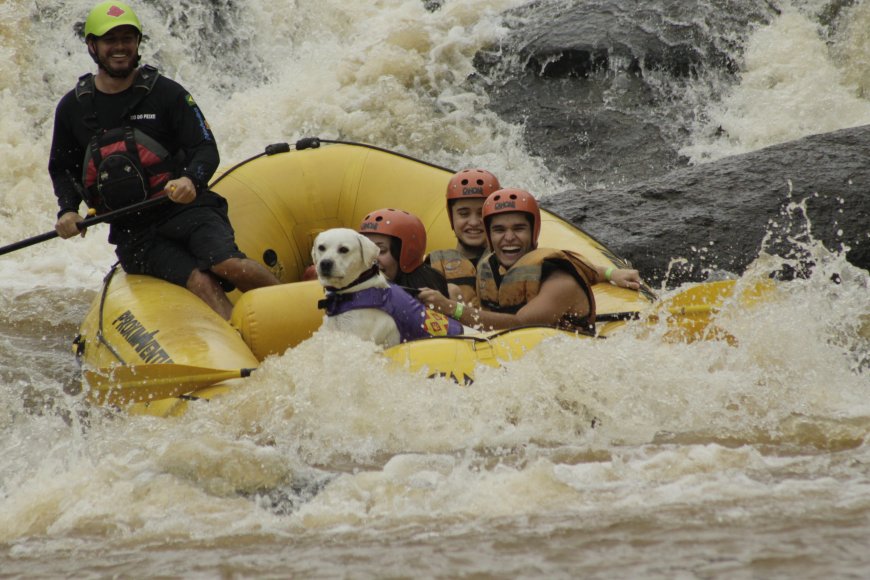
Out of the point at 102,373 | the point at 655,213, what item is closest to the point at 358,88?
the point at 655,213

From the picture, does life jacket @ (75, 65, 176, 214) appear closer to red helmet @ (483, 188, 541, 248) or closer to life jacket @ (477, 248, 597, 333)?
red helmet @ (483, 188, 541, 248)

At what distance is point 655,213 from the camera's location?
27.1ft

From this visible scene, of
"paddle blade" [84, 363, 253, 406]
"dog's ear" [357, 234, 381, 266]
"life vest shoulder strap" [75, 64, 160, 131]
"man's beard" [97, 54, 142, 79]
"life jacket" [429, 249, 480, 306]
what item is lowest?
"paddle blade" [84, 363, 253, 406]

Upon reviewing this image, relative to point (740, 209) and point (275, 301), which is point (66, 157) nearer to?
point (275, 301)

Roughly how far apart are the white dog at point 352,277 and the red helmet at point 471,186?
3.61 ft

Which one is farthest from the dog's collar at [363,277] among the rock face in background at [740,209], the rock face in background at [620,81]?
the rock face in background at [620,81]

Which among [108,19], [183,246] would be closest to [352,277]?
[183,246]

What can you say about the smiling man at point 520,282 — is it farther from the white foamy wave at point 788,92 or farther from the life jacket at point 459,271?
the white foamy wave at point 788,92

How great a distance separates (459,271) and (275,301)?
0.98 meters

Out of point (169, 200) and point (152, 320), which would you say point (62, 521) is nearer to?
point (152, 320)

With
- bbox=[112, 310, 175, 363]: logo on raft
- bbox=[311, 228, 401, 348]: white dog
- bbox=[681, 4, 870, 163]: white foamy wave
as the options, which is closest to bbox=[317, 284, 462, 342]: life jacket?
bbox=[311, 228, 401, 348]: white dog

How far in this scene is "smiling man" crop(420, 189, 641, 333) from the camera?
5059 mm

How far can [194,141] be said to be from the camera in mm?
5848

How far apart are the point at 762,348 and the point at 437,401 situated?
151 cm
